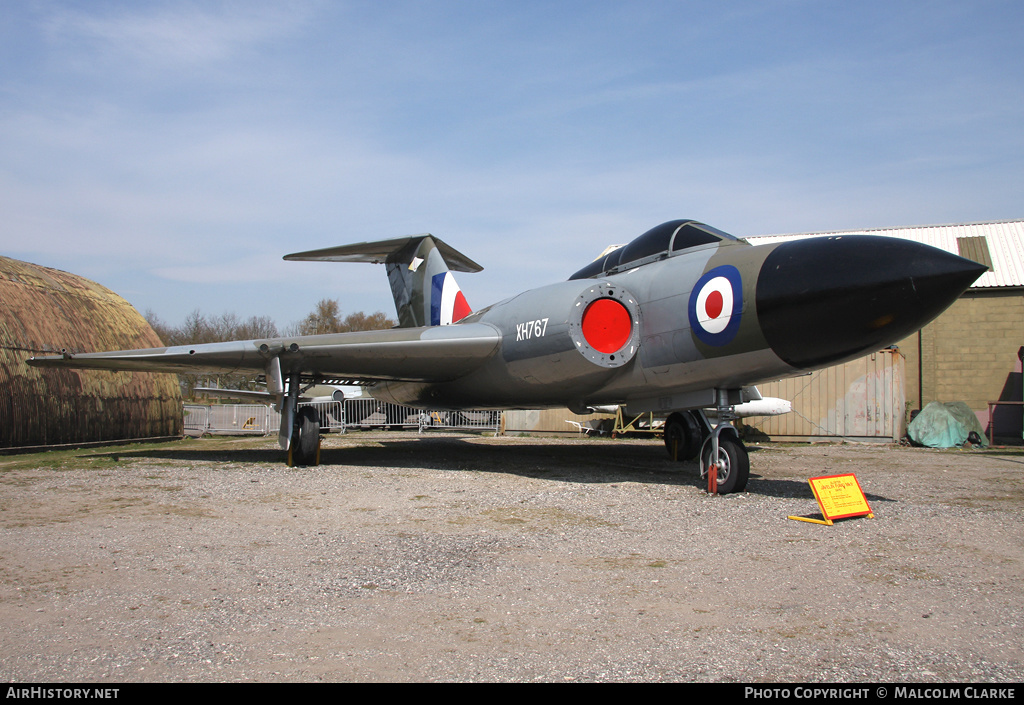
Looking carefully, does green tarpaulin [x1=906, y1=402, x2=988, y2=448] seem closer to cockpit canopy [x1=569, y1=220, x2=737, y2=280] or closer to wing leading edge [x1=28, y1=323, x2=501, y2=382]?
cockpit canopy [x1=569, y1=220, x2=737, y2=280]

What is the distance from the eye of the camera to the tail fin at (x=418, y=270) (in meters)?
14.7

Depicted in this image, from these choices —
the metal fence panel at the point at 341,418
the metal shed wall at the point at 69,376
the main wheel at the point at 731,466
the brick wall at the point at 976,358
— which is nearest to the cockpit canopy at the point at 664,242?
the main wheel at the point at 731,466

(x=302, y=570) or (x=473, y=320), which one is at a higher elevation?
(x=473, y=320)

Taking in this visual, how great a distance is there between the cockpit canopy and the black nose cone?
1.41 meters

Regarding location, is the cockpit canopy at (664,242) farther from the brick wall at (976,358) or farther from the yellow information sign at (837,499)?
the brick wall at (976,358)

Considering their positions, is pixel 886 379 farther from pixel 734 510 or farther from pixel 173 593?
pixel 173 593

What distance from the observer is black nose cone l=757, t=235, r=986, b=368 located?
6.22 metres

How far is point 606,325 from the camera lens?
885cm

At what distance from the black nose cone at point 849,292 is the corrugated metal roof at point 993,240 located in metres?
22.2

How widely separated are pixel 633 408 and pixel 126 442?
14.7 metres

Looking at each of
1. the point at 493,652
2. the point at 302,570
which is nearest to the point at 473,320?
the point at 302,570

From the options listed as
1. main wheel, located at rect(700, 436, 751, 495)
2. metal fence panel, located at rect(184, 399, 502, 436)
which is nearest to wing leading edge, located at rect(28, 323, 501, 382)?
main wheel, located at rect(700, 436, 751, 495)

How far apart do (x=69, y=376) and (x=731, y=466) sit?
1581 centimetres

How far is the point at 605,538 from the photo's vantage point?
580 cm
